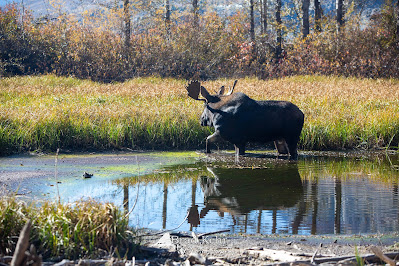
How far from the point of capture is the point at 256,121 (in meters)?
9.88

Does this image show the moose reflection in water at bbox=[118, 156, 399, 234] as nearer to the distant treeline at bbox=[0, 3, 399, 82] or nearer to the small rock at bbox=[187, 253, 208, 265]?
the small rock at bbox=[187, 253, 208, 265]

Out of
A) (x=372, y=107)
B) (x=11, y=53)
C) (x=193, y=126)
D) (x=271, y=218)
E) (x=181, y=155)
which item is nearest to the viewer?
(x=271, y=218)

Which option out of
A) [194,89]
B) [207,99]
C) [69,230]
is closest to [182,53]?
[194,89]

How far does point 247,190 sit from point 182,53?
1790 centimetres

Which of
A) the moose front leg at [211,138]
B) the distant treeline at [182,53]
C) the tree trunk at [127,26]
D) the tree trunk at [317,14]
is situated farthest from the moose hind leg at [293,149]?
the tree trunk at [317,14]

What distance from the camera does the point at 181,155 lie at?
10.6 m

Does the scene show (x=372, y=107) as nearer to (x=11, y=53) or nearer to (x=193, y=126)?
(x=193, y=126)

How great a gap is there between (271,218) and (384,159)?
514 centimetres

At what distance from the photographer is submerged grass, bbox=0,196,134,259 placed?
13.6ft

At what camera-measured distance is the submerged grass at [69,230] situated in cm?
415

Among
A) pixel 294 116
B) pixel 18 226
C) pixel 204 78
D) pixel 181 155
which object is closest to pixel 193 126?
pixel 181 155

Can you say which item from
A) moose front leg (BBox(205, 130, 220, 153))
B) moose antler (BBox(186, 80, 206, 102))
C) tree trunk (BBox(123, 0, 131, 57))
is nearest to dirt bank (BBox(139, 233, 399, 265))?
moose front leg (BBox(205, 130, 220, 153))

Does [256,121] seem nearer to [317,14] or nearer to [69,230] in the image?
[69,230]

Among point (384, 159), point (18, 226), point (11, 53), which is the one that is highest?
point (11, 53)
